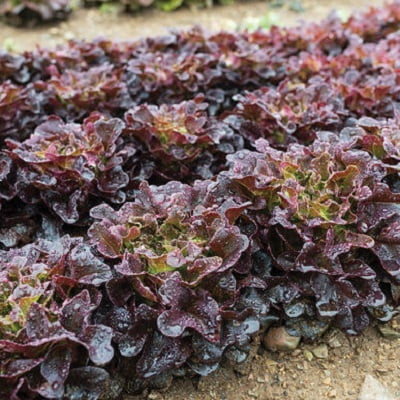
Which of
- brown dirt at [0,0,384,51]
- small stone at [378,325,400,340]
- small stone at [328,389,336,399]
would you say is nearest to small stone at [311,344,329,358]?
small stone at [328,389,336,399]

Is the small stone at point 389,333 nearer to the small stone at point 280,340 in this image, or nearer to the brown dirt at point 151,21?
the small stone at point 280,340

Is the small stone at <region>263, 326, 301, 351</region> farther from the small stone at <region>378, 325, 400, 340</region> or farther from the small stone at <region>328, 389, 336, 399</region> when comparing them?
the small stone at <region>378, 325, 400, 340</region>

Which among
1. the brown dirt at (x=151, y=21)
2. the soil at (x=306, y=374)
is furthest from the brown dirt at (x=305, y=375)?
the brown dirt at (x=151, y=21)

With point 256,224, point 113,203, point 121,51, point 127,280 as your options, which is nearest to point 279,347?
point 256,224

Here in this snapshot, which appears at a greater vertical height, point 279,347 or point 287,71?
point 287,71

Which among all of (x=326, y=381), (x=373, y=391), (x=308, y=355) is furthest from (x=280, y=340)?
(x=373, y=391)

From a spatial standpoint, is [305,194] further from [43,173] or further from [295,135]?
[43,173]
